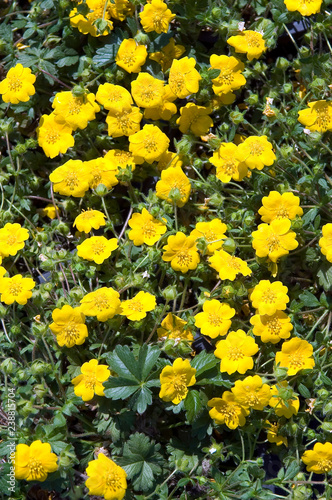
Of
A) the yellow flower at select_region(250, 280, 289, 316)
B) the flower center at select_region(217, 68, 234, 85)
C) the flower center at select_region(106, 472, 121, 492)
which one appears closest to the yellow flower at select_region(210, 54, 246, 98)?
the flower center at select_region(217, 68, 234, 85)

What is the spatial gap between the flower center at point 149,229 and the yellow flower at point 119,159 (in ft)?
0.94

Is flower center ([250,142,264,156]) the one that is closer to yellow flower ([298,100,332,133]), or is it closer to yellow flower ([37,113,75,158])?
yellow flower ([298,100,332,133])

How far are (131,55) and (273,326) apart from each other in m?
1.37

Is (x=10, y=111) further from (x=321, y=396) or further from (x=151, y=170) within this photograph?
(x=321, y=396)

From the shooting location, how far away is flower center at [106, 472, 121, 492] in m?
2.14

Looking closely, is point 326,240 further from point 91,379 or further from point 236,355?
point 91,379

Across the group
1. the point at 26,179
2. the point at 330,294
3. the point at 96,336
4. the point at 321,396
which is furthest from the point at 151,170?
the point at 321,396

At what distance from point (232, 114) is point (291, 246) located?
675 mm

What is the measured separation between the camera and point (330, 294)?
2.62 meters

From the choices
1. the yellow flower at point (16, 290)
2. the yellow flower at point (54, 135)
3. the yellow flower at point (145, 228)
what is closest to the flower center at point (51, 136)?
the yellow flower at point (54, 135)

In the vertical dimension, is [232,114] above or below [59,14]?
below

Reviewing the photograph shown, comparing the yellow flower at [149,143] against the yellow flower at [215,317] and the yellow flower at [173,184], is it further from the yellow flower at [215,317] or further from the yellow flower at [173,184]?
the yellow flower at [215,317]

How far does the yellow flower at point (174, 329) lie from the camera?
239 cm

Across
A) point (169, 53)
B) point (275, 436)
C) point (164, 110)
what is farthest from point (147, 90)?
point (275, 436)
